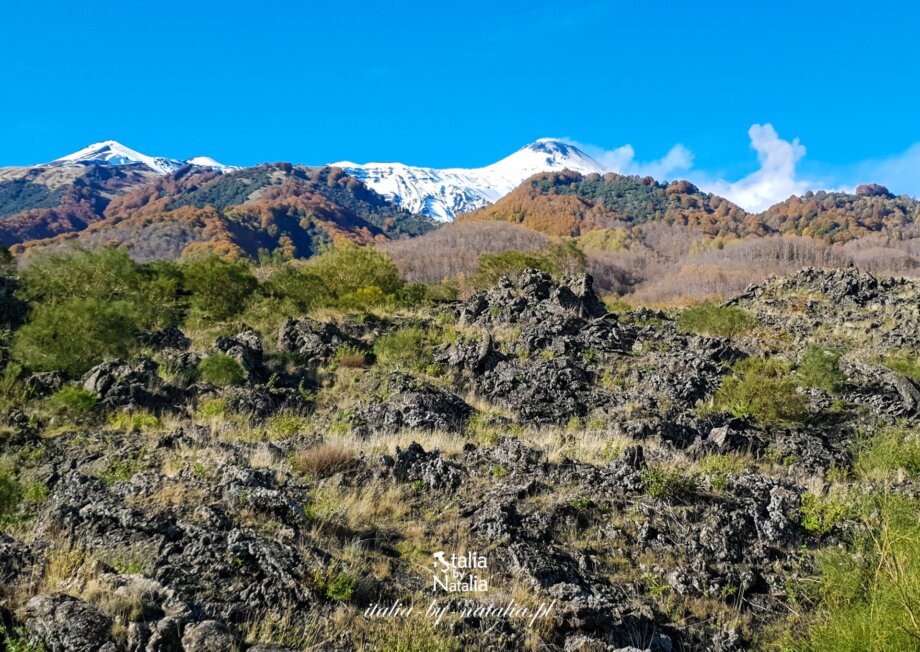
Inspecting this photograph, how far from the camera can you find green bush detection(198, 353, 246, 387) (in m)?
9.79

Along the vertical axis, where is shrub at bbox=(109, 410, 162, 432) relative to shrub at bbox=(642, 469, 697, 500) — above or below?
above

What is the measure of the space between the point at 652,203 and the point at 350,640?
7411 inches

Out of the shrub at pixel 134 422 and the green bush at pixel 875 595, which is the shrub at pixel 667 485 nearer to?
the green bush at pixel 875 595

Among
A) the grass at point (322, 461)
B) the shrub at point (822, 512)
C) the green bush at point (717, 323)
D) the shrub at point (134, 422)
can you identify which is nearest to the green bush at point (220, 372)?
the shrub at point (134, 422)

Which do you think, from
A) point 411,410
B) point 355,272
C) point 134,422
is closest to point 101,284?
point 355,272

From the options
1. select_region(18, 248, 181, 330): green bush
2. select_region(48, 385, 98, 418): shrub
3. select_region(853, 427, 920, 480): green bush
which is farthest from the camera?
select_region(18, 248, 181, 330): green bush

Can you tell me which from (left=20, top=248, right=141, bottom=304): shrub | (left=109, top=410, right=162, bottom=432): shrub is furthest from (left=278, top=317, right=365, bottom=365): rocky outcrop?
(left=20, top=248, right=141, bottom=304): shrub

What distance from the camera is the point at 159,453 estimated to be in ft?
20.1

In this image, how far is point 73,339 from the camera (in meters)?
10.8

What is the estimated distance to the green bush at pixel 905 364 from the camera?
1350cm

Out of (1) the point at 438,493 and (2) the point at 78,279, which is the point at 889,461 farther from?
(2) the point at 78,279

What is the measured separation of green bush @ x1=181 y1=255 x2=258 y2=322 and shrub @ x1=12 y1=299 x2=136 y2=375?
6014mm

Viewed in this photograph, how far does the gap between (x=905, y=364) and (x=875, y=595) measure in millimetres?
14867

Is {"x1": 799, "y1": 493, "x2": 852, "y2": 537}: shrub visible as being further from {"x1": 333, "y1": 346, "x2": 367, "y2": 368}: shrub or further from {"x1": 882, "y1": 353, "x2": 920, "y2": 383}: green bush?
{"x1": 882, "y1": 353, "x2": 920, "y2": 383}: green bush
